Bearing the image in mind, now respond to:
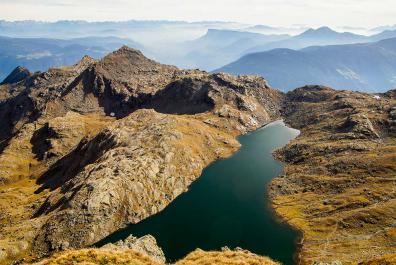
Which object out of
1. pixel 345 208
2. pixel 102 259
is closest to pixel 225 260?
pixel 102 259

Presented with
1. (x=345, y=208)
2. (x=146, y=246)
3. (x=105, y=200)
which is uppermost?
(x=146, y=246)

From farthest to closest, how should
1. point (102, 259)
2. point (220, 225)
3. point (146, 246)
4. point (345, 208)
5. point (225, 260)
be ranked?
1. point (345, 208)
2. point (220, 225)
3. point (146, 246)
4. point (225, 260)
5. point (102, 259)

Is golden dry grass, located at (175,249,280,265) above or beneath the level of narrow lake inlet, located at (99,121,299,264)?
above

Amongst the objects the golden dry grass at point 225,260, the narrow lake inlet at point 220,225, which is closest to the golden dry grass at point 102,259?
the golden dry grass at point 225,260

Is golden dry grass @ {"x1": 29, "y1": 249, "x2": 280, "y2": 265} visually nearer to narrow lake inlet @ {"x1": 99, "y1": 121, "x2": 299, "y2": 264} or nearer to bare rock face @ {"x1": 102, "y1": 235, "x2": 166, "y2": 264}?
bare rock face @ {"x1": 102, "y1": 235, "x2": 166, "y2": 264}

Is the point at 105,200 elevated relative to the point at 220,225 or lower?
elevated

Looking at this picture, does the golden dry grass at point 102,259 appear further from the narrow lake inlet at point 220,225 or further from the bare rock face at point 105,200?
the bare rock face at point 105,200

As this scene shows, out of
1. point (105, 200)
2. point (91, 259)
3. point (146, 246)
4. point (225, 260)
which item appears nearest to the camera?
point (91, 259)

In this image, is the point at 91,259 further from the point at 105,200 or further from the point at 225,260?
the point at 105,200

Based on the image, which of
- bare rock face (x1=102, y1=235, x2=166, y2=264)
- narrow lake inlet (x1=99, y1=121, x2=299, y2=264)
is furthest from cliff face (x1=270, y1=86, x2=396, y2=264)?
bare rock face (x1=102, y1=235, x2=166, y2=264)

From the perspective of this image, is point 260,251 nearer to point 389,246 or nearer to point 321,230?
point 321,230

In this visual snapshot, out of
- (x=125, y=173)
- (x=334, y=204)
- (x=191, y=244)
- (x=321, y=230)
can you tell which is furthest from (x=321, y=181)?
(x=125, y=173)

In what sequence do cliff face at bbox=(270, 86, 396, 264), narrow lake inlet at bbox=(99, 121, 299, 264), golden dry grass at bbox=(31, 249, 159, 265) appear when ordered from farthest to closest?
narrow lake inlet at bbox=(99, 121, 299, 264)
cliff face at bbox=(270, 86, 396, 264)
golden dry grass at bbox=(31, 249, 159, 265)
